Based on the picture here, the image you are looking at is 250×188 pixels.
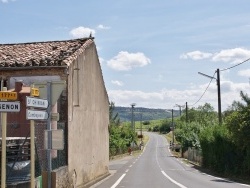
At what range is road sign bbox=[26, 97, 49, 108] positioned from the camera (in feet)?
26.4

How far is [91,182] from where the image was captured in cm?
1994

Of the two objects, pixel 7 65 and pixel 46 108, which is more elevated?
pixel 7 65

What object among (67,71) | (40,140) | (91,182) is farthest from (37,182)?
(91,182)

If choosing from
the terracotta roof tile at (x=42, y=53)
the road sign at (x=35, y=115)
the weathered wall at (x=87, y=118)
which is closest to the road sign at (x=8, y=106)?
the road sign at (x=35, y=115)

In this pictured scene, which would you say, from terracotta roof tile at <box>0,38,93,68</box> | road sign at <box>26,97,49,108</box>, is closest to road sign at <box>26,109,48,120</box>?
road sign at <box>26,97,49,108</box>

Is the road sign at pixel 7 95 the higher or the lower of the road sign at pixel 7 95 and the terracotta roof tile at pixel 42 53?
the lower

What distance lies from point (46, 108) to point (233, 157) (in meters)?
22.0

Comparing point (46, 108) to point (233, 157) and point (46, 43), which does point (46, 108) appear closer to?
point (46, 43)

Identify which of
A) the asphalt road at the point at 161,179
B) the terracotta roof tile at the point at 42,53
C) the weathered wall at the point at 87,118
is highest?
the terracotta roof tile at the point at 42,53

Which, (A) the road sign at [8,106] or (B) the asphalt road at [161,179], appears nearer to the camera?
(A) the road sign at [8,106]

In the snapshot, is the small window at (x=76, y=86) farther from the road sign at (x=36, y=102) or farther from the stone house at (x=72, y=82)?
the road sign at (x=36, y=102)

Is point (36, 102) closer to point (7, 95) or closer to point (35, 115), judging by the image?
point (35, 115)

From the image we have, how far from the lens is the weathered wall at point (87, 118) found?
17.2 metres

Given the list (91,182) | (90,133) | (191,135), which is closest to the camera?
(91,182)
